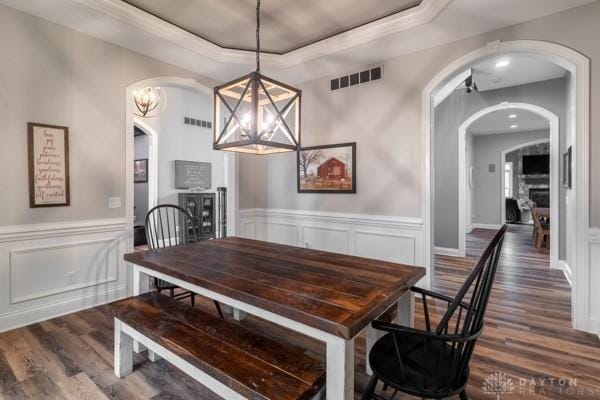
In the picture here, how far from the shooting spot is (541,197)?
10.1m

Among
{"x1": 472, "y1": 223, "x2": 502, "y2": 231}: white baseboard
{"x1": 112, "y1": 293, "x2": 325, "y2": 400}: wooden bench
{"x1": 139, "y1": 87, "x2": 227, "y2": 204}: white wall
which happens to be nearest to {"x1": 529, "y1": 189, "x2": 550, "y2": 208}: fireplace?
{"x1": 472, "y1": 223, "x2": 502, "y2": 231}: white baseboard

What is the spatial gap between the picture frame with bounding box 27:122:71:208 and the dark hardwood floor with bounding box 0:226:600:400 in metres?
1.18

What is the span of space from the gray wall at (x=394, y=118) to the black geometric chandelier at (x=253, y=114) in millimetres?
1844

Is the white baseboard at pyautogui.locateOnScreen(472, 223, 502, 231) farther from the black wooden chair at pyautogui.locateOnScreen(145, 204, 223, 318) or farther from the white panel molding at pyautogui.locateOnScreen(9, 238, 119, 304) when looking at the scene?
the white panel molding at pyautogui.locateOnScreen(9, 238, 119, 304)

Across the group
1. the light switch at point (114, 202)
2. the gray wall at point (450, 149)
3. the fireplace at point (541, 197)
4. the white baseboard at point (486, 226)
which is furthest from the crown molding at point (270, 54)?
the fireplace at point (541, 197)

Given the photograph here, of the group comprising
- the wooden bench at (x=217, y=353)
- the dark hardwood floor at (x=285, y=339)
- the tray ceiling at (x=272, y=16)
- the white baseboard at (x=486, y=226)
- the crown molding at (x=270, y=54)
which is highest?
the tray ceiling at (x=272, y=16)

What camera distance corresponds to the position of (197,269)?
193cm

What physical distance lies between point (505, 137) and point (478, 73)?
5701 millimetres

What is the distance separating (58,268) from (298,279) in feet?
8.84

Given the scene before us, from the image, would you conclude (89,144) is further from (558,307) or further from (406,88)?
(558,307)

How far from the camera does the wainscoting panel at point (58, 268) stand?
2.66 metres

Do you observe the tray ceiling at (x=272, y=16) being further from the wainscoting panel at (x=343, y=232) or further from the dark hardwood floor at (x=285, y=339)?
the dark hardwood floor at (x=285, y=339)

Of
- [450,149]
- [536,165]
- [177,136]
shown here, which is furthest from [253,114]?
[536,165]

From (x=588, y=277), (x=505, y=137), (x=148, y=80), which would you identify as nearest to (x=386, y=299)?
(x=588, y=277)
